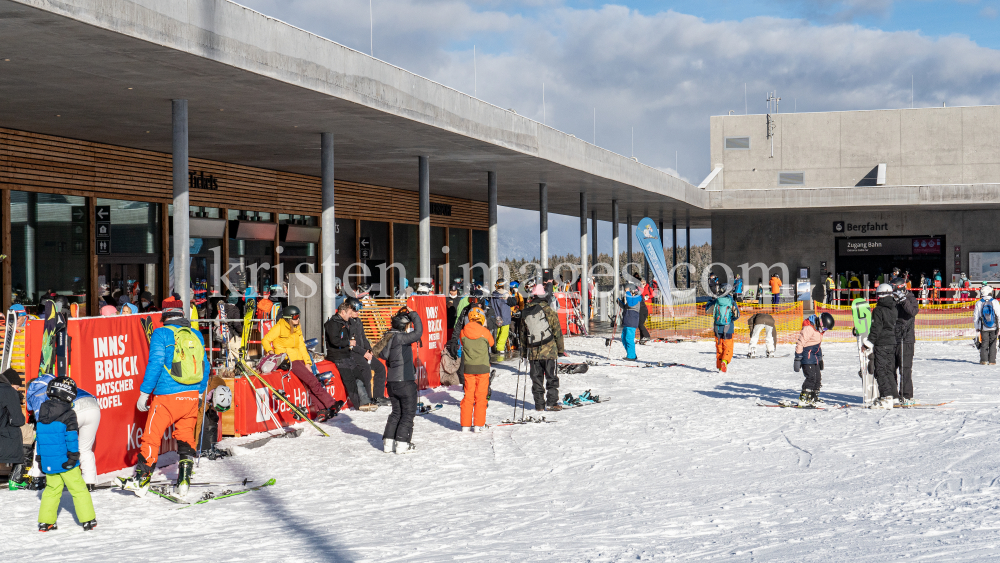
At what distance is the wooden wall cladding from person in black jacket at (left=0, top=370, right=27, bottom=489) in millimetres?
9327

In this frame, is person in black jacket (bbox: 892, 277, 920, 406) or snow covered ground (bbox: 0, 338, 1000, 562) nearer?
snow covered ground (bbox: 0, 338, 1000, 562)

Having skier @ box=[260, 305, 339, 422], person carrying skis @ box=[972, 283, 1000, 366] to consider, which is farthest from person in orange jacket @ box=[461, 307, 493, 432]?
person carrying skis @ box=[972, 283, 1000, 366]

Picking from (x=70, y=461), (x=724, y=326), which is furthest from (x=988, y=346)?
(x=70, y=461)

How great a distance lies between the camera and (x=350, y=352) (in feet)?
41.2

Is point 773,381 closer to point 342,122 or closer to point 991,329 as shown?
point 991,329

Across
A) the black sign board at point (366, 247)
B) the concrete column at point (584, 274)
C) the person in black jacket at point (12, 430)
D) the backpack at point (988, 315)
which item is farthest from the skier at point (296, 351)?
the concrete column at point (584, 274)

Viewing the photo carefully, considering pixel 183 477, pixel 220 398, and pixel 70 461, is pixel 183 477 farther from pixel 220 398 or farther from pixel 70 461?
pixel 220 398

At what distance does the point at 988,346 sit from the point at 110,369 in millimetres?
15803

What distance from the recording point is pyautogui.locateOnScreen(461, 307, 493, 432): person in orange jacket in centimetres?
1066

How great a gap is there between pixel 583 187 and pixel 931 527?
2019 centimetres

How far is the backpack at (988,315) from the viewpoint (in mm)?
16906

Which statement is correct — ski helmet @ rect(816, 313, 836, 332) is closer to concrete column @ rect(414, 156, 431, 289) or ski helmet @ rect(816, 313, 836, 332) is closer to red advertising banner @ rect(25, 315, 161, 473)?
red advertising banner @ rect(25, 315, 161, 473)

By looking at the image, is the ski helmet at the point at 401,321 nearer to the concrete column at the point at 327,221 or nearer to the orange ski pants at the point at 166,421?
the orange ski pants at the point at 166,421

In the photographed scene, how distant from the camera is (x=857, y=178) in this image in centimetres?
3903
